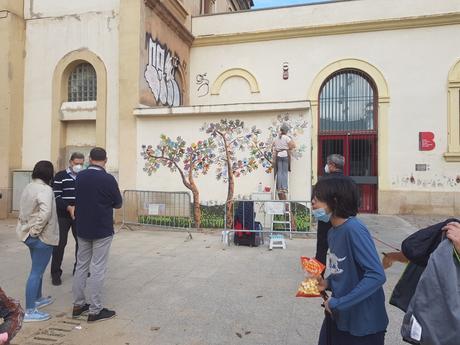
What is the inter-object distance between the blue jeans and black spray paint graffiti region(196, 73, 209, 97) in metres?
11.8

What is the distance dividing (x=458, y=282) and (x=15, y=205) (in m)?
12.7

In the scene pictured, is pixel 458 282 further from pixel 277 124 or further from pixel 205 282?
pixel 277 124

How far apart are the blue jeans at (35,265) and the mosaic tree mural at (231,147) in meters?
6.11

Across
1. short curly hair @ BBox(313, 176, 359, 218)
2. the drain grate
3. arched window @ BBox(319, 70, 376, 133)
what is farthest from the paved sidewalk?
arched window @ BBox(319, 70, 376, 133)

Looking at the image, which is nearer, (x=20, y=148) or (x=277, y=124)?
(x=277, y=124)

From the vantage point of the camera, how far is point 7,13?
11891 millimetres

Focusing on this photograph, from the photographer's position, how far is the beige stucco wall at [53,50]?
11469 mm

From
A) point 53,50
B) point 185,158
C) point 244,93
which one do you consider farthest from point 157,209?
point 244,93

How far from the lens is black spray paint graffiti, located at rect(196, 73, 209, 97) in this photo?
15.5 meters

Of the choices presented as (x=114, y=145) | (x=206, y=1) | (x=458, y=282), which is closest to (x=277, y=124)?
(x=114, y=145)

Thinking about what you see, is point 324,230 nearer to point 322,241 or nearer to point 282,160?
point 322,241

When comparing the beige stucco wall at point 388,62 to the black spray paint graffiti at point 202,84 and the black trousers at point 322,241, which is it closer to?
the black spray paint graffiti at point 202,84

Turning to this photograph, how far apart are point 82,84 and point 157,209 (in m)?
5.14

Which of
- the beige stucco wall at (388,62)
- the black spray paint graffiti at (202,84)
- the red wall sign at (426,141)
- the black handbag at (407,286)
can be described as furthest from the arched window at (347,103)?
the black handbag at (407,286)
